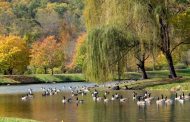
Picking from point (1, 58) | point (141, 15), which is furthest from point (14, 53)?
point (141, 15)

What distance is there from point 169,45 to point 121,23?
6.32m

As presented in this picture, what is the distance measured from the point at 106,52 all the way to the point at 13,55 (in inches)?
1862

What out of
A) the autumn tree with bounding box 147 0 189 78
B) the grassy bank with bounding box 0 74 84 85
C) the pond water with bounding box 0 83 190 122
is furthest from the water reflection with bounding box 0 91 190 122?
the grassy bank with bounding box 0 74 84 85

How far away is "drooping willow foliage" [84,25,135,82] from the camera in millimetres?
53938

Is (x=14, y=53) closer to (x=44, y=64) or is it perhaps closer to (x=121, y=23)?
(x=44, y=64)

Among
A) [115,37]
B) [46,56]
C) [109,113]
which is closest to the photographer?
[109,113]

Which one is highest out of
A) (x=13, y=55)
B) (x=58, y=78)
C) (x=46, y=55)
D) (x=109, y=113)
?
(x=46, y=55)

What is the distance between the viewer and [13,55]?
98.4 metres

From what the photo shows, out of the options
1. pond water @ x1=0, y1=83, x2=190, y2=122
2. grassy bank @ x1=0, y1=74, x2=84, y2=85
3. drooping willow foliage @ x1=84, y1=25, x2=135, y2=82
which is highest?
drooping willow foliage @ x1=84, y1=25, x2=135, y2=82

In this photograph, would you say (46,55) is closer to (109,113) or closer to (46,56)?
(46,56)

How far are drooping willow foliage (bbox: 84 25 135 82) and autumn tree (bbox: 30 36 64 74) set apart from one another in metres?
50.2

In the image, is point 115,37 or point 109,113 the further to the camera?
point 115,37

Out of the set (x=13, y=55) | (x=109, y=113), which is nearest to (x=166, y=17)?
(x=109, y=113)

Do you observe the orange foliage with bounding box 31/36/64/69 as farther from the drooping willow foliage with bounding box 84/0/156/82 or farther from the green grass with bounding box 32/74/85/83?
the drooping willow foliage with bounding box 84/0/156/82
